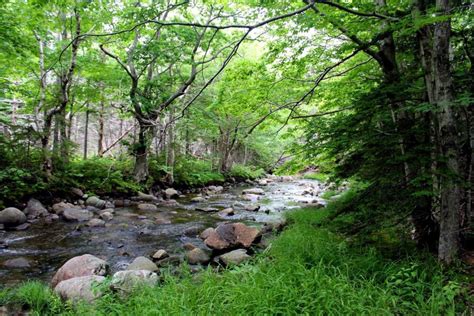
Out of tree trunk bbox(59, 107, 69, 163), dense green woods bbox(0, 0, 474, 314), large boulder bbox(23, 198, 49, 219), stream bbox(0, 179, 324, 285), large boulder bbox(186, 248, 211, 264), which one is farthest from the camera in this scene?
tree trunk bbox(59, 107, 69, 163)

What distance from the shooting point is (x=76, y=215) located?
9.05 metres

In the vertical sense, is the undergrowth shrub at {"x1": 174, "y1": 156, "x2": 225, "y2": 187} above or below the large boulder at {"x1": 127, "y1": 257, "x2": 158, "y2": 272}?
above

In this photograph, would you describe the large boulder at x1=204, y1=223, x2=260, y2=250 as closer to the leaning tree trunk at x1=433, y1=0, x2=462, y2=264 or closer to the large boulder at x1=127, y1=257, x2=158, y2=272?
the large boulder at x1=127, y1=257, x2=158, y2=272

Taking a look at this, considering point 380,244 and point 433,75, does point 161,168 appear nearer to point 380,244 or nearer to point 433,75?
point 380,244

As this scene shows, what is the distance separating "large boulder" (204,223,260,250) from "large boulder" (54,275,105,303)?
2.96m

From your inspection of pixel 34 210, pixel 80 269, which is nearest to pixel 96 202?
pixel 34 210

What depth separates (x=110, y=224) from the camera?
871cm

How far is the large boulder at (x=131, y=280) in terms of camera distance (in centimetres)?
380

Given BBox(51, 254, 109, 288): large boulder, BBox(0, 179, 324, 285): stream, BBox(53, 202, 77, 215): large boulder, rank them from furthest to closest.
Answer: BBox(53, 202, 77, 215): large boulder → BBox(0, 179, 324, 285): stream → BBox(51, 254, 109, 288): large boulder

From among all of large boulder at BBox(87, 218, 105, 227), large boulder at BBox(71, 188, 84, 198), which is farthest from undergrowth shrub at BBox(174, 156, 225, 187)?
large boulder at BBox(87, 218, 105, 227)

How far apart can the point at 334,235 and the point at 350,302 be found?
338 cm

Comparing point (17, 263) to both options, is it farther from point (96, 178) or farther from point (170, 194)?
point (170, 194)

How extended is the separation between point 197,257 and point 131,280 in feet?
7.10

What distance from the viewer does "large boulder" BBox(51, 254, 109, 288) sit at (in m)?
4.63
